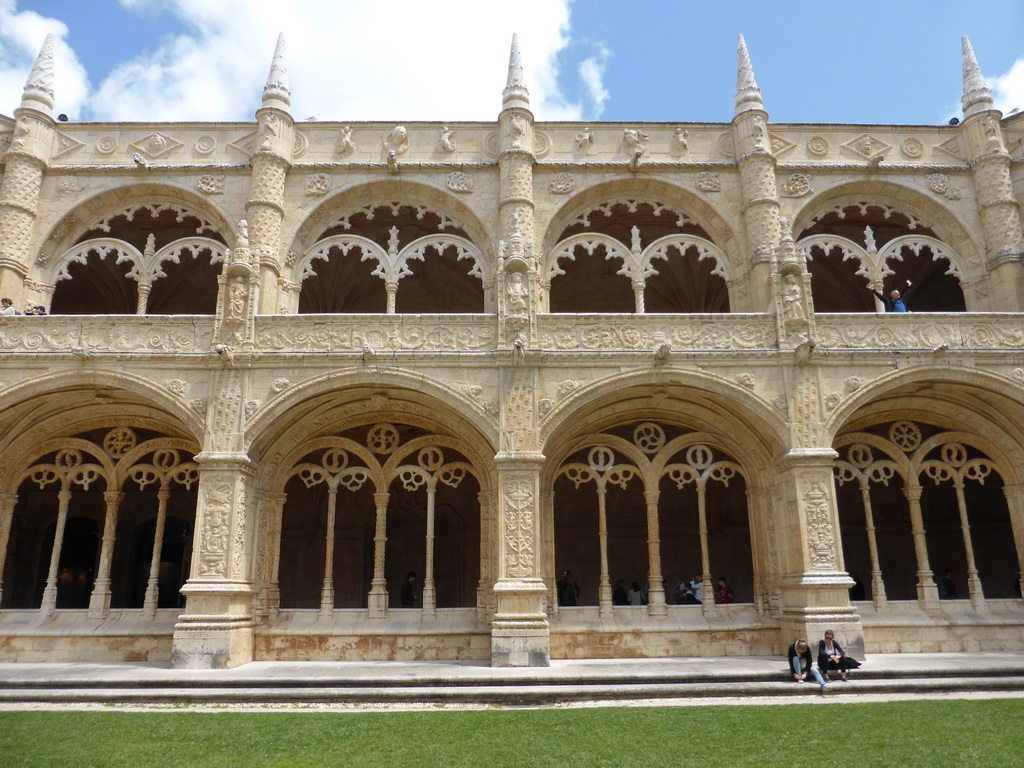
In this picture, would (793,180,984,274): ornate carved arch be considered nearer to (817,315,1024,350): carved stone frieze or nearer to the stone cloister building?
the stone cloister building

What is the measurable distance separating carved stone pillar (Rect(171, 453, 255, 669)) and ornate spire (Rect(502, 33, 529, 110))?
31.4 ft

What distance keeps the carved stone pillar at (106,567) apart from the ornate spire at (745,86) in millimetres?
15669

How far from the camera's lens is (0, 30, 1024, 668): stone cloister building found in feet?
45.8

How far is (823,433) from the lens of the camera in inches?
548

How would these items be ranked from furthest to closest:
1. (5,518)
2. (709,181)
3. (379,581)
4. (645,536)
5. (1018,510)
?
1. (645,536)
2. (709,181)
3. (5,518)
4. (1018,510)
5. (379,581)

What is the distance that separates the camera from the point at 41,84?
56.4ft

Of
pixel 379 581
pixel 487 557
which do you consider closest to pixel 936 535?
pixel 487 557

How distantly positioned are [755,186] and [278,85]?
424 inches

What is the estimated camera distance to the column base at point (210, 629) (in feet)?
41.9

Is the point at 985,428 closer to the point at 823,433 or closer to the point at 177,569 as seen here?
the point at 823,433

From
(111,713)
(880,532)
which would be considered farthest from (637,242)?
(111,713)

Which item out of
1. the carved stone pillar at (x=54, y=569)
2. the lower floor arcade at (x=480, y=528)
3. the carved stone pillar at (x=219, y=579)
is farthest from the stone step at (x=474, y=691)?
the carved stone pillar at (x=54, y=569)

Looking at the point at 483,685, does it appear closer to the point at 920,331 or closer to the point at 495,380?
the point at 495,380

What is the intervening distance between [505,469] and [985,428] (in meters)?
9.86
